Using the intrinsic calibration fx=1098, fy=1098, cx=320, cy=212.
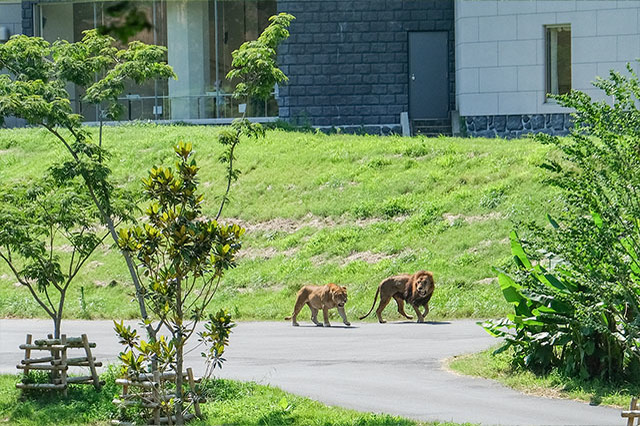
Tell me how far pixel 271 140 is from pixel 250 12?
617 centimetres

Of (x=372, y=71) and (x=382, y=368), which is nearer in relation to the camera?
(x=382, y=368)

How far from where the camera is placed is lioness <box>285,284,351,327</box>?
18.9m

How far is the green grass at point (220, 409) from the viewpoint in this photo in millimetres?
11094

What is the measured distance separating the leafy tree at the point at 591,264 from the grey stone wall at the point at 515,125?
19.0 metres

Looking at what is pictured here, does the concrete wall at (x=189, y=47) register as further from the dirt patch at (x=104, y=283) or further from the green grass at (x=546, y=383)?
the green grass at (x=546, y=383)

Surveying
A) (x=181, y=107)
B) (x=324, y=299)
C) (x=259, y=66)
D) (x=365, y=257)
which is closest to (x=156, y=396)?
(x=259, y=66)

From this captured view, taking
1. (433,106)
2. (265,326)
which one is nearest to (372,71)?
(433,106)

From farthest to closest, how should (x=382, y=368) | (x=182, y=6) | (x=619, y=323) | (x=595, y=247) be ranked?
1. (x=182, y=6)
2. (x=382, y=368)
3. (x=619, y=323)
4. (x=595, y=247)

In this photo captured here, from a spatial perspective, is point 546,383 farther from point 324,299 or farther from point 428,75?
point 428,75

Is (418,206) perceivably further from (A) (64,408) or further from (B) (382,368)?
(A) (64,408)

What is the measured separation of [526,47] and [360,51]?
18.2 ft

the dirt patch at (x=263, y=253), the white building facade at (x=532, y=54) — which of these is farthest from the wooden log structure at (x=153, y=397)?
the white building facade at (x=532, y=54)

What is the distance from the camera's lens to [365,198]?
2730cm

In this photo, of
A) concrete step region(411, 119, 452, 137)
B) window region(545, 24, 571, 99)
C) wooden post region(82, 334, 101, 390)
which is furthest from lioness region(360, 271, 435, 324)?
concrete step region(411, 119, 452, 137)
